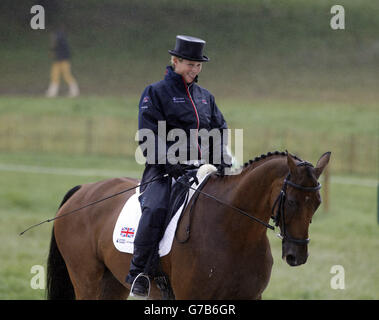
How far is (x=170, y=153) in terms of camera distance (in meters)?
5.69

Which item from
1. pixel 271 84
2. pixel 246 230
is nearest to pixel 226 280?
pixel 246 230

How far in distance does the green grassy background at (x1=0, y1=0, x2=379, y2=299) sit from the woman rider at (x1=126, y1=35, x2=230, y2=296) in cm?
371

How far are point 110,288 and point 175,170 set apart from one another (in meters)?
1.70

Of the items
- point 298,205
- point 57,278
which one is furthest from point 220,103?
point 298,205

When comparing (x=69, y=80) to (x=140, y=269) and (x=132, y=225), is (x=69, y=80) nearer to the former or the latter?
(x=132, y=225)

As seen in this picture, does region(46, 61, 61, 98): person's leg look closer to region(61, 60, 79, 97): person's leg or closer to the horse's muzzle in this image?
region(61, 60, 79, 97): person's leg

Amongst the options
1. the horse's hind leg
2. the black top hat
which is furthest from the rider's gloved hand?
the horse's hind leg

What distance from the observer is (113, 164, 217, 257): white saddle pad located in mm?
5641

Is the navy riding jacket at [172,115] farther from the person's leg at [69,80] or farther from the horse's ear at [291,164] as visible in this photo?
the person's leg at [69,80]

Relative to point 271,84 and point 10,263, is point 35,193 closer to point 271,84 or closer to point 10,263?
point 10,263

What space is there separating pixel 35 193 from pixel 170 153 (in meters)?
12.0

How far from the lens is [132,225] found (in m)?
5.99

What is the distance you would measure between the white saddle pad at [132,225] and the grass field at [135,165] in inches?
125

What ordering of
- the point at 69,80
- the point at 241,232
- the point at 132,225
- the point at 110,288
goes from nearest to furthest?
the point at 241,232 < the point at 132,225 < the point at 110,288 < the point at 69,80
